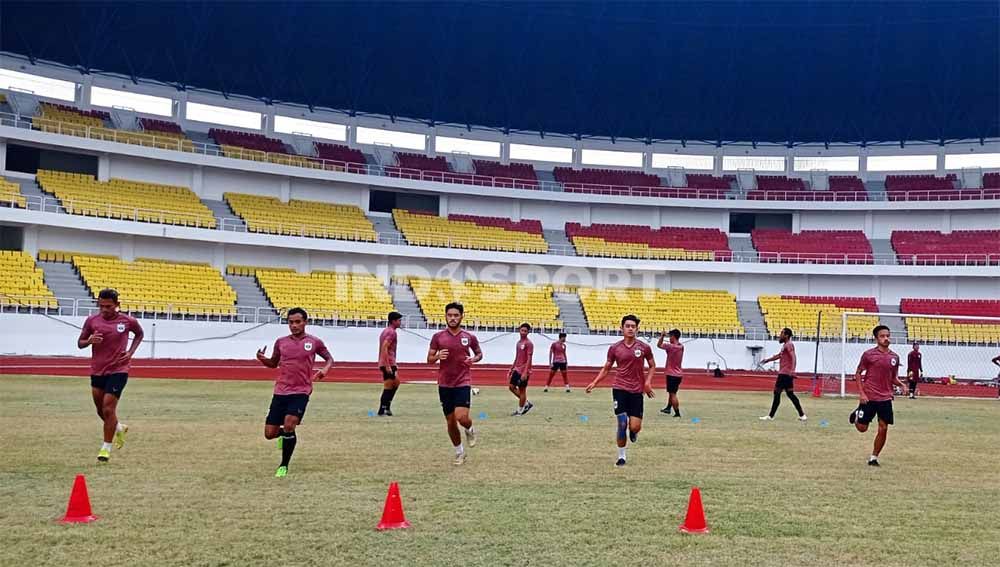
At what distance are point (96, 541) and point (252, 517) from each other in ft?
4.45

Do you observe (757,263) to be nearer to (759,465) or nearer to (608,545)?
(759,465)

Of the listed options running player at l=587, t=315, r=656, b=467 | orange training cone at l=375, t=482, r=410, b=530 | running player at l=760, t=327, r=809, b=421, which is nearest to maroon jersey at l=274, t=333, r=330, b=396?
orange training cone at l=375, t=482, r=410, b=530

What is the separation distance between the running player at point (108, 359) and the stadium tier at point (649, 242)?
37727 millimetres

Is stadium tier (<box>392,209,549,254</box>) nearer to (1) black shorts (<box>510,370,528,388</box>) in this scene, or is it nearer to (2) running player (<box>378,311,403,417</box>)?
(1) black shorts (<box>510,370,528,388</box>)

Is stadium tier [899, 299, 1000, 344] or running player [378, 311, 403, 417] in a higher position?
stadium tier [899, 299, 1000, 344]

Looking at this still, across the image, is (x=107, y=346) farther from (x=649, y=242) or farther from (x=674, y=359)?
(x=649, y=242)

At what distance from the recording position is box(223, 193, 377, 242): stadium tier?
42562mm

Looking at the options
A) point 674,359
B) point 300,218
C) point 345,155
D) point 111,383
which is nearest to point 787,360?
point 674,359

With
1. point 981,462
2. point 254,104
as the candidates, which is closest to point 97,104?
point 254,104

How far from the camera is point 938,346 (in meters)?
40.0

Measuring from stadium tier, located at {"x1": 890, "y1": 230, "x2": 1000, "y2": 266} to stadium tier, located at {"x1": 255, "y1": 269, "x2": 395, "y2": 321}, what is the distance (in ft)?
97.8

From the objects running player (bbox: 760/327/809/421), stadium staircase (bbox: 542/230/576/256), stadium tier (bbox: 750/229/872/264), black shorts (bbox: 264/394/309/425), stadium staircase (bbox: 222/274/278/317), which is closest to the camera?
black shorts (bbox: 264/394/309/425)

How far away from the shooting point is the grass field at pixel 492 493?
21.9 ft

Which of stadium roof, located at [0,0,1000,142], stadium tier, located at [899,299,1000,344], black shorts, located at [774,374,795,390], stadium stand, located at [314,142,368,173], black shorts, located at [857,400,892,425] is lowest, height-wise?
black shorts, located at [774,374,795,390]
